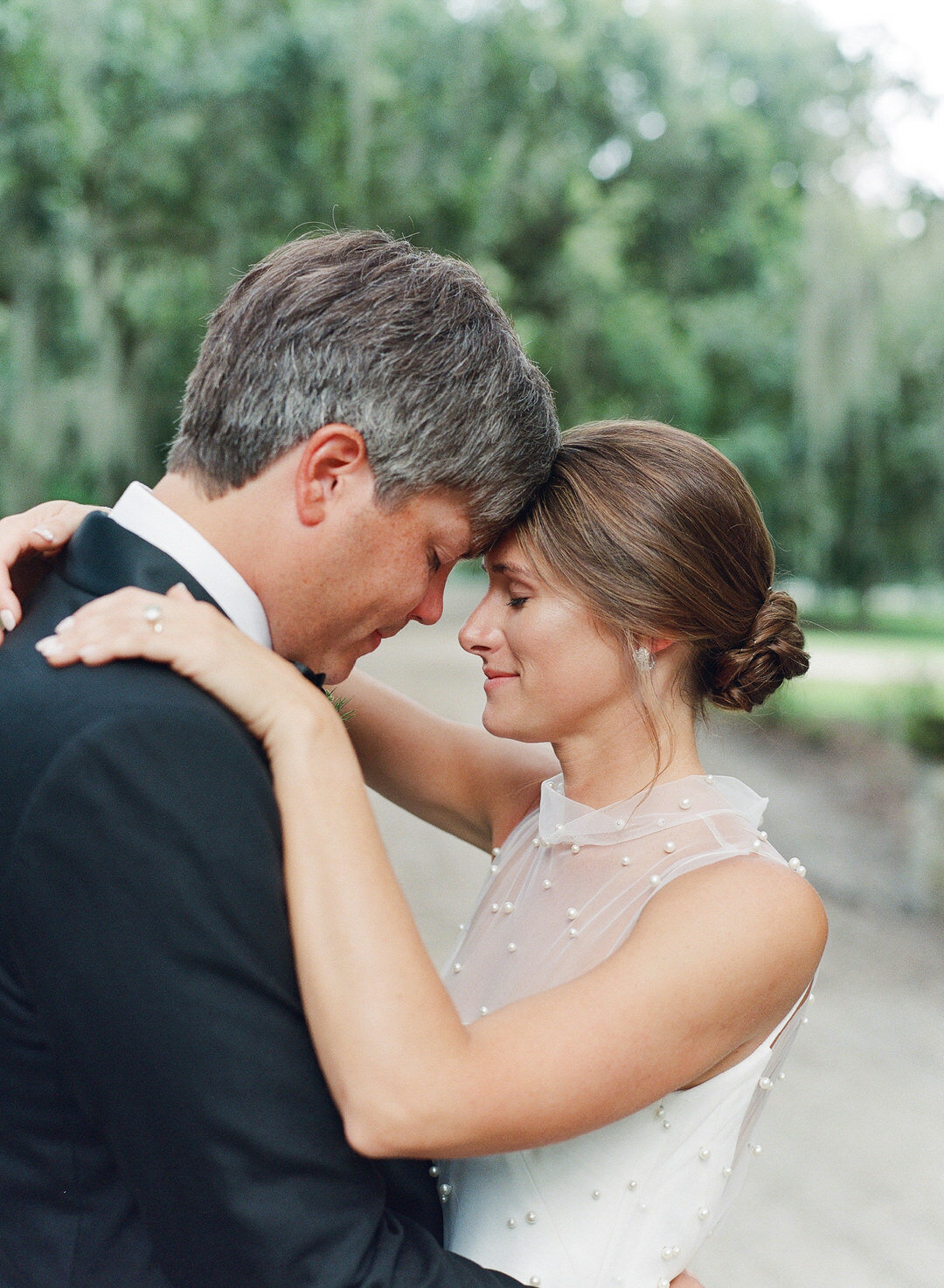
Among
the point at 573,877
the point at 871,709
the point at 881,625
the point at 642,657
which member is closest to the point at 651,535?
the point at 642,657

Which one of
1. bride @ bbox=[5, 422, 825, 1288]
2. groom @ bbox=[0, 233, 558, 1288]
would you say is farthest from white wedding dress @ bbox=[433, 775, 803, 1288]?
groom @ bbox=[0, 233, 558, 1288]

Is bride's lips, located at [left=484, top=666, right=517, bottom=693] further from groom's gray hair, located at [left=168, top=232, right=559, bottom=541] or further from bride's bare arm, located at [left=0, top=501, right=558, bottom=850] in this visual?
groom's gray hair, located at [left=168, top=232, right=559, bottom=541]

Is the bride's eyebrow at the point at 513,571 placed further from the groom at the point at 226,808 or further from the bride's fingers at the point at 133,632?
the bride's fingers at the point at 133,632

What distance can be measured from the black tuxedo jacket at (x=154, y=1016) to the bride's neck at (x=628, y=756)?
95 cm

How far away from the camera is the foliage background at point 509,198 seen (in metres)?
8.88

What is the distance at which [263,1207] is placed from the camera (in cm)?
129

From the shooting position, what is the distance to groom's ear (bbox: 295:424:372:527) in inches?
61.3

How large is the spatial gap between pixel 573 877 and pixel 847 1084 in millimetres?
3657

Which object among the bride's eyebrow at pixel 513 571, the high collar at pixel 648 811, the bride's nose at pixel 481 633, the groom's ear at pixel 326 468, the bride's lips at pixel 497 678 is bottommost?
the high collar at pixel 648 811

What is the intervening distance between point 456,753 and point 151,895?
1.37m

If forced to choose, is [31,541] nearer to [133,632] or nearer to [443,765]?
[133,632]

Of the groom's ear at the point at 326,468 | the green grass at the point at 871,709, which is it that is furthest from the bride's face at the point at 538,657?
the green grass at the point at 871,709

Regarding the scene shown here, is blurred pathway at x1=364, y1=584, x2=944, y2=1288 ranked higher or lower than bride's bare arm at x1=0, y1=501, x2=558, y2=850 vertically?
lower

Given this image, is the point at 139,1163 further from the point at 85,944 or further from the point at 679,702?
the point at 679,702
